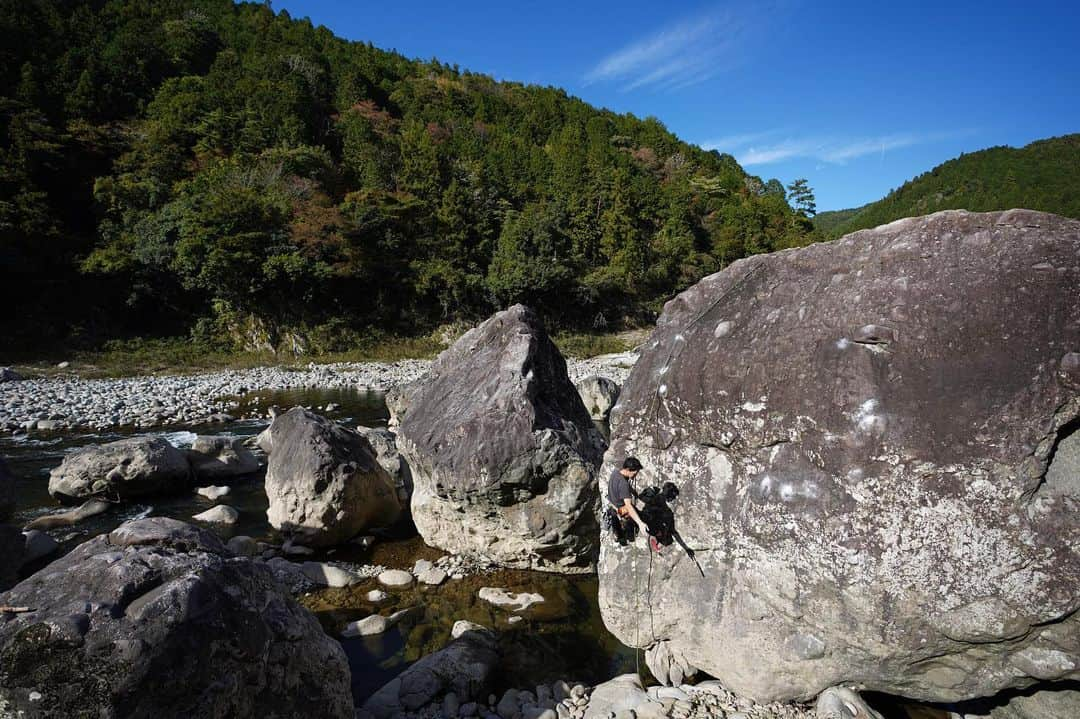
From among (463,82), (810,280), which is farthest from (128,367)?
(463,82)

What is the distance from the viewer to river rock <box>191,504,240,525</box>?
951cm

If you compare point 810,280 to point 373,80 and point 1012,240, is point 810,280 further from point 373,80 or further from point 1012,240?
point 373,80

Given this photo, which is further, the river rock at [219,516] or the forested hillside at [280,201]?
the forested hillside at [280,201]

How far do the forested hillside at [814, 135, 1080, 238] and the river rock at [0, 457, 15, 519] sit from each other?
68064 millimetres

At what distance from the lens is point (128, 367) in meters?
26.9

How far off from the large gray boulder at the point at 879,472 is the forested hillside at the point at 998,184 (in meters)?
62.5

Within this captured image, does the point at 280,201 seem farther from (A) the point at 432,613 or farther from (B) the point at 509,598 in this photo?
(B) the point at 509,598

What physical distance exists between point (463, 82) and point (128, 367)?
65160 millimetres

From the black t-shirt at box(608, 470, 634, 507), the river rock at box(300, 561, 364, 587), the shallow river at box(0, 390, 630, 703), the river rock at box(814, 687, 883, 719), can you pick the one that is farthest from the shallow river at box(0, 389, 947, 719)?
the black t-shirt at box(608, 470, 634, 507)

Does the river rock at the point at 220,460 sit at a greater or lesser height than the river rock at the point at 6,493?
lesser

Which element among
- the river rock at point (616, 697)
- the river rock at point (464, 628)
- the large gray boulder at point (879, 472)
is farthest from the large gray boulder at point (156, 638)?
the large gray boulder at point (879, 472)

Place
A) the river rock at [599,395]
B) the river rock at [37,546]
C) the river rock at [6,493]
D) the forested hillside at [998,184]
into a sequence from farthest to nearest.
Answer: the forested hillside at [998,184] → the river rock at [599,395] → the river rock at [37,546] → the river rock at [6,493]

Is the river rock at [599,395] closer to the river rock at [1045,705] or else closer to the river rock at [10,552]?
the river rock at [1045,705]

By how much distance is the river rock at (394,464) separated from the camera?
9.83m
